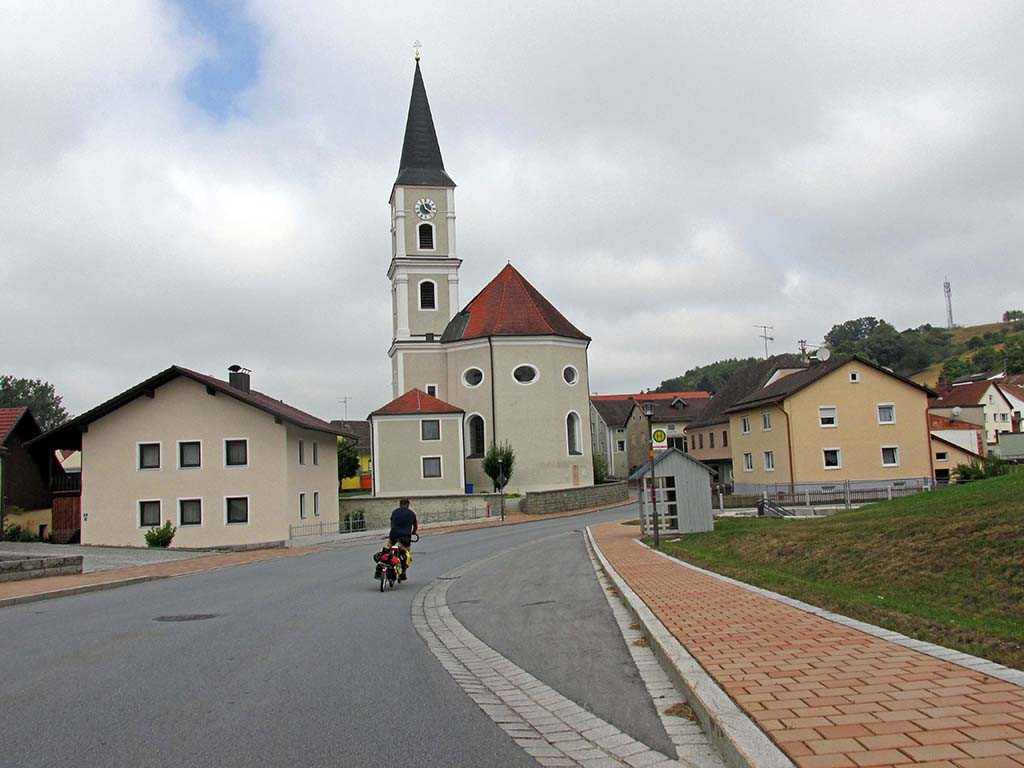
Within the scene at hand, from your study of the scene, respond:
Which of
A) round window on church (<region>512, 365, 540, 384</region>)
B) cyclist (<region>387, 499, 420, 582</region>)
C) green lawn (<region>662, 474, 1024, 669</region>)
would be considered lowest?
green lawn (<region>662, 474, 1024, 669</region>)

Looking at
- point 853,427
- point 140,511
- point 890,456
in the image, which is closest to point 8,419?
point 140,511

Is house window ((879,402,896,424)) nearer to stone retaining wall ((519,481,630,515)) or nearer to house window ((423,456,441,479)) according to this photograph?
stone retaining wall ((519,481,630,515))

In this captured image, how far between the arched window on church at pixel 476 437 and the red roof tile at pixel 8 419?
2548cm

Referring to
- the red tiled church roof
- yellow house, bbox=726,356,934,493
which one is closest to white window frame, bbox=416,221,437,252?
the red tiled church roof

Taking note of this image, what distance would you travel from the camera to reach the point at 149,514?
32.6 meters

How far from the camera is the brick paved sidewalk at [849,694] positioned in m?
4.32

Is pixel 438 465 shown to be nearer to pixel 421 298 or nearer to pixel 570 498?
pixel 570 498

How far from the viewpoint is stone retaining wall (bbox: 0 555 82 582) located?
17641 mm

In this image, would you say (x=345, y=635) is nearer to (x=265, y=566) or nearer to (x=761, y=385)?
(x=265, y=566)

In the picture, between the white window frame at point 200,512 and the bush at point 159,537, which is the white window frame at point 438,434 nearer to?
the white window frame at point 200,512

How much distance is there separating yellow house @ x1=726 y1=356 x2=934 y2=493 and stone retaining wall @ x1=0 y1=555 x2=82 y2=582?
34.3 metres

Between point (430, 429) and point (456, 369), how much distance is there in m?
6.86

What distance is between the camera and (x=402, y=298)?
60.4m

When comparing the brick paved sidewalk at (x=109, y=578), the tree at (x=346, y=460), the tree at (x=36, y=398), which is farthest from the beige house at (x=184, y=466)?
the tree at (x=36, y=398)
